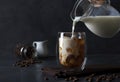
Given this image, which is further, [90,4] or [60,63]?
[90,4]

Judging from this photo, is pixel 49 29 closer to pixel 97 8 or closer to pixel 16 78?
pixel 97 8

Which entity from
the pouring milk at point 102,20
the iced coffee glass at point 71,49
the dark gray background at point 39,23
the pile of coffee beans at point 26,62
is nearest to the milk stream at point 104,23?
the pouring milk at point 102,20

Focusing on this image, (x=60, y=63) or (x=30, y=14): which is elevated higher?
(x=30, y=14)

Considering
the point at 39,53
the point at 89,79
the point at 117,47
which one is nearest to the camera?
the point at 89,79

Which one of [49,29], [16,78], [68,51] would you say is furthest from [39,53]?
[16,78]

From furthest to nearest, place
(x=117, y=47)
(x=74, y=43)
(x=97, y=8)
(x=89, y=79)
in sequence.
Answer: (x=117, y=47)
(x=97, y=8)
(x=74, y=43)
(x=89, y=79)

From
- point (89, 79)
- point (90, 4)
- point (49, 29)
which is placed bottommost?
point (89, 79)
